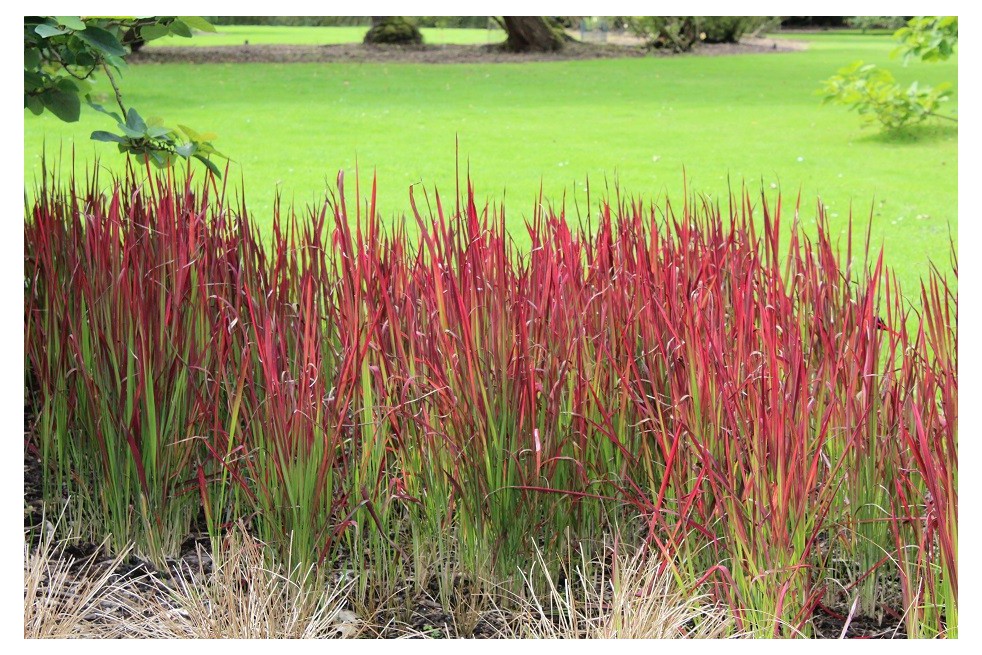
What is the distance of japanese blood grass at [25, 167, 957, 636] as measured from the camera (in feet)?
6.66

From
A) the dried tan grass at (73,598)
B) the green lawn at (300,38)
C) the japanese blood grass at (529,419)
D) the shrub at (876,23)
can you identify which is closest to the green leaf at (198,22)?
the japanese blood grass at (529,419)

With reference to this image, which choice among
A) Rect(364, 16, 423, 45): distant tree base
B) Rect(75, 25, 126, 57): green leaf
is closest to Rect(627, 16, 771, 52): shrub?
Rect(364, 16, 423, 45): distant tree base

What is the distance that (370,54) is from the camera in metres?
17.9

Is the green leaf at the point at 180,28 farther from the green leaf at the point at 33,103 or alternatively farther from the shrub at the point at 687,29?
the shrub at the point at 687,29

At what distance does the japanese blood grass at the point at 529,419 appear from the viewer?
6.66 feet

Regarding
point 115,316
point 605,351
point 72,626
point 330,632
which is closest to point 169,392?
point 115,316

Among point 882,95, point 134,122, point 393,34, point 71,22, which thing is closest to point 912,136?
point 882,95

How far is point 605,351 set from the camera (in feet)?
7.37

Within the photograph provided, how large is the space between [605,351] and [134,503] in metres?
1.16

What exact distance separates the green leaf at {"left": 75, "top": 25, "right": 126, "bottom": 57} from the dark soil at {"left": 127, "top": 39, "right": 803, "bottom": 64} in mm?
14388

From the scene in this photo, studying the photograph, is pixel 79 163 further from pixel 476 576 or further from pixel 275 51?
pixel 275 51

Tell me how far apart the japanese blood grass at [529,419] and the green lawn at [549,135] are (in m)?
2.53

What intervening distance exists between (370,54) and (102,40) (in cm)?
1588

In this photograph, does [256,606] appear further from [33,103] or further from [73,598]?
[33,103]
